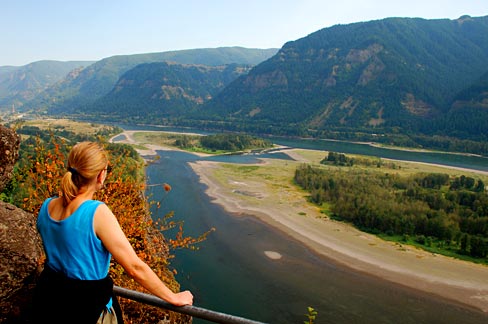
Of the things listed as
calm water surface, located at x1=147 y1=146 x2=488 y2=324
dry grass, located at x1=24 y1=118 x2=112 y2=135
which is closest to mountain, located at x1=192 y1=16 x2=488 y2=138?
dry grass, located at x1=24 y1=118 x2=112 y2=135

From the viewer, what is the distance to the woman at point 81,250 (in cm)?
272

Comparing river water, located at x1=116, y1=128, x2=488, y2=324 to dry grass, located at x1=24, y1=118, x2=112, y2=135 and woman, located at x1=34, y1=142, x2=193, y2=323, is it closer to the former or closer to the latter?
woman, located at x1=34, y1=142, x2=193, y2=323

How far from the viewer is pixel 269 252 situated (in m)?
30.6

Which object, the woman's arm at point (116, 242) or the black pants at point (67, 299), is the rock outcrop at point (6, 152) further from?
the woman's arm at point (116, 242)

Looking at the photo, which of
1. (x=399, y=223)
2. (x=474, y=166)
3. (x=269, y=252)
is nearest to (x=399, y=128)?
(x=474, y=166)

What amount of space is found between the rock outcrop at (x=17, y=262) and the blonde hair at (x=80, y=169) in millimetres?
1166

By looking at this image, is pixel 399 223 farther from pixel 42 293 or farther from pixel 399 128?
pixel 399 128

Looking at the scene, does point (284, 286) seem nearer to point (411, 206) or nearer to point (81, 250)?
point (411, 206)

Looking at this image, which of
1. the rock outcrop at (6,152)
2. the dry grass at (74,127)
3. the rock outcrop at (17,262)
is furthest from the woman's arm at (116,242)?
the dry grass at (74,127)

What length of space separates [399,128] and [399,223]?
10657cm

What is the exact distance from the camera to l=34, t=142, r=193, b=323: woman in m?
2.72

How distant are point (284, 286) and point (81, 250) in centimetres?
2367

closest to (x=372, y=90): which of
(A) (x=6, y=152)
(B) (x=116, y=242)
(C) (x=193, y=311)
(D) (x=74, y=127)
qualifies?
(D) (x=74, y=127)

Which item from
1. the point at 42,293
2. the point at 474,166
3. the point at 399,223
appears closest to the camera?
the point at 42,293
